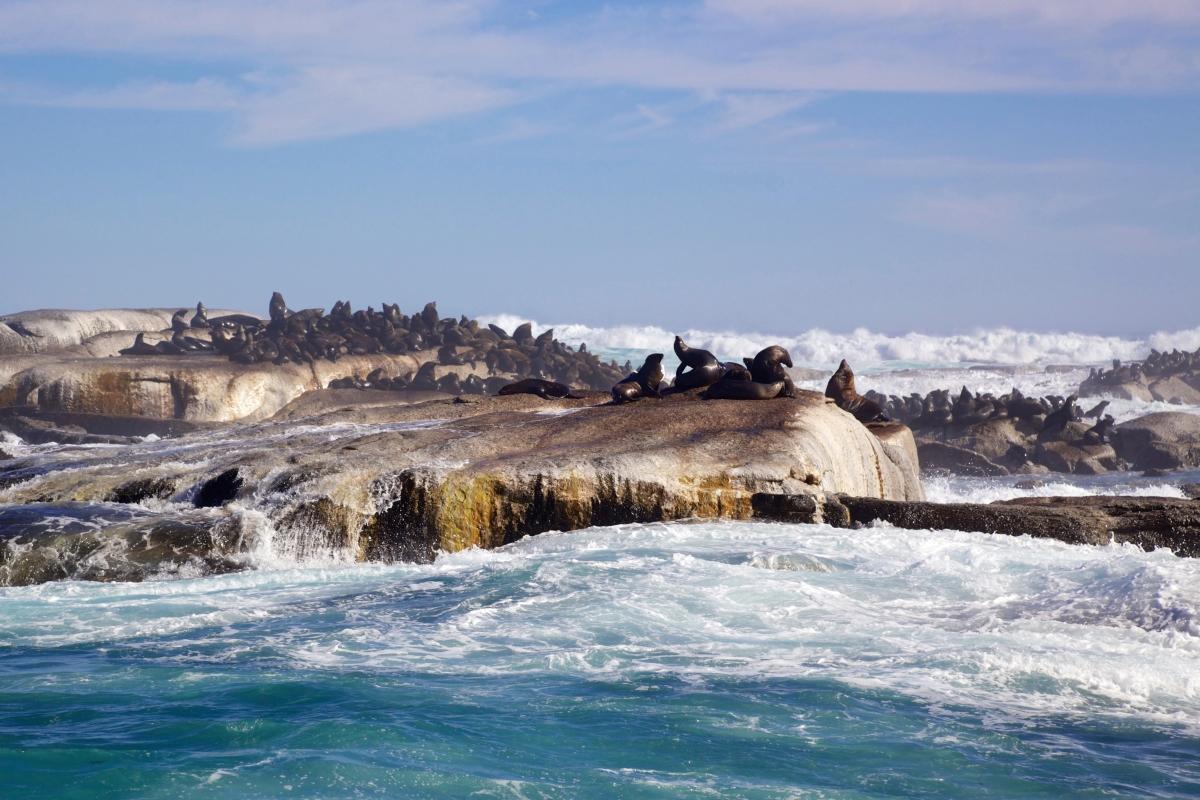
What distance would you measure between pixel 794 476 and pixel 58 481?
725cm

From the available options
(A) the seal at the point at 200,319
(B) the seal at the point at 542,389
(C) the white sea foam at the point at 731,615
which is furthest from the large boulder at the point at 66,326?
(C) the white sea foam at the point at 731,615

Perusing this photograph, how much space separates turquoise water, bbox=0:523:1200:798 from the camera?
603 centimetres

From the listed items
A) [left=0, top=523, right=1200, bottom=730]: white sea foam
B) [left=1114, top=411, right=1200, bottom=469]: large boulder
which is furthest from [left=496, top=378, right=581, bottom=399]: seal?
[left=1114, top=411, right=1200, bottom=469]: large boulder

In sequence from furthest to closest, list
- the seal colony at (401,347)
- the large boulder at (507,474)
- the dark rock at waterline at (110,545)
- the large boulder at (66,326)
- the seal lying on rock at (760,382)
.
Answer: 1. the large boulder at (66,326)
2. the seal colony at (401,347)
3. the seal lying on rock at (760,382)
4. the large boulder at (507,474)
5. the dark rock at waterline at (110,545)

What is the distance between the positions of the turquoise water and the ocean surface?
0.07 ft

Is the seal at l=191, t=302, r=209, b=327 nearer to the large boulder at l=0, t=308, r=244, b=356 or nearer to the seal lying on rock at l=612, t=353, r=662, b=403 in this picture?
the large boulder at l=0, t=308, r=244, b=356

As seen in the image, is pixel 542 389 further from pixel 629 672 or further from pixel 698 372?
pixel 629 672

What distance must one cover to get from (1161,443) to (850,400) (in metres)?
12.0

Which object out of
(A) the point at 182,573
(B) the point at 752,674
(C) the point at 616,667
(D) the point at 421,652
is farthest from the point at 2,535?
(B) the point at 752,674

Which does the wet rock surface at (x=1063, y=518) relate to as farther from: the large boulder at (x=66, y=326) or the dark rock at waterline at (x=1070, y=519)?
the large boulder at (x=66, y=326)

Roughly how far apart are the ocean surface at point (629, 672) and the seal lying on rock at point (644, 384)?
4.56 metres

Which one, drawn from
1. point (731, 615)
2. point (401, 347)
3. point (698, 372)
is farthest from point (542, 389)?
point (401, 347)

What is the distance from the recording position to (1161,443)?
28625mm

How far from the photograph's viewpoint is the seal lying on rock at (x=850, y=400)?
19.3 m
